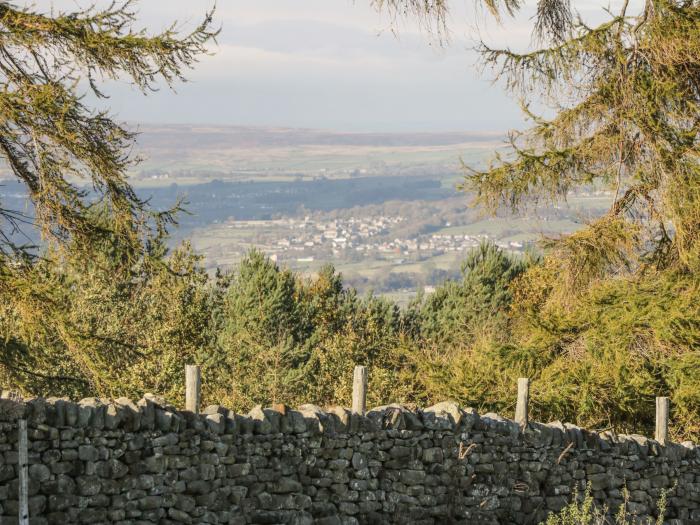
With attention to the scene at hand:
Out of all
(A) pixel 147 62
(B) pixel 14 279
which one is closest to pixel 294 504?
(B) pixel 14 279

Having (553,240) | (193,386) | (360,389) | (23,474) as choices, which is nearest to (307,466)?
(360,389)

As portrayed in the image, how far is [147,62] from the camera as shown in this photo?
10.7 metres

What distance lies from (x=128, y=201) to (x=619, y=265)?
22.6 feet

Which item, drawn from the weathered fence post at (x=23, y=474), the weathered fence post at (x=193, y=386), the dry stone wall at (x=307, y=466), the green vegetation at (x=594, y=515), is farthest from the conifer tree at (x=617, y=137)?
the weathered fence post at (x=23, y=474)

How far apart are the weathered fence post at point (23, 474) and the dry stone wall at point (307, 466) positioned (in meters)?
0.15

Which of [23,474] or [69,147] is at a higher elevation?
[69,147]

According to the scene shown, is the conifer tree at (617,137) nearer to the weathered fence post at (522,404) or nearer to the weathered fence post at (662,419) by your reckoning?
the weathered fence post at (662,419)

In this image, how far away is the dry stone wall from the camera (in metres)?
7.85

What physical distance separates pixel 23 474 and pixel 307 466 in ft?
8.73

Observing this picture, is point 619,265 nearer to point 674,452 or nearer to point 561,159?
point 561,159

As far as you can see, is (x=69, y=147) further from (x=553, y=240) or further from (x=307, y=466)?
(x=553, y=240)

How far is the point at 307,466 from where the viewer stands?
369 inches

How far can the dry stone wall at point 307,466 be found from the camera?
25.7 feet

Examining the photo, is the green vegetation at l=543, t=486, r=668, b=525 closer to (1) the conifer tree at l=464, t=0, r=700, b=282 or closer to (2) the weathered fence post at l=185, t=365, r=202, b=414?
(2) the weathered fence post at l=185, t=365, r=202, b=414
